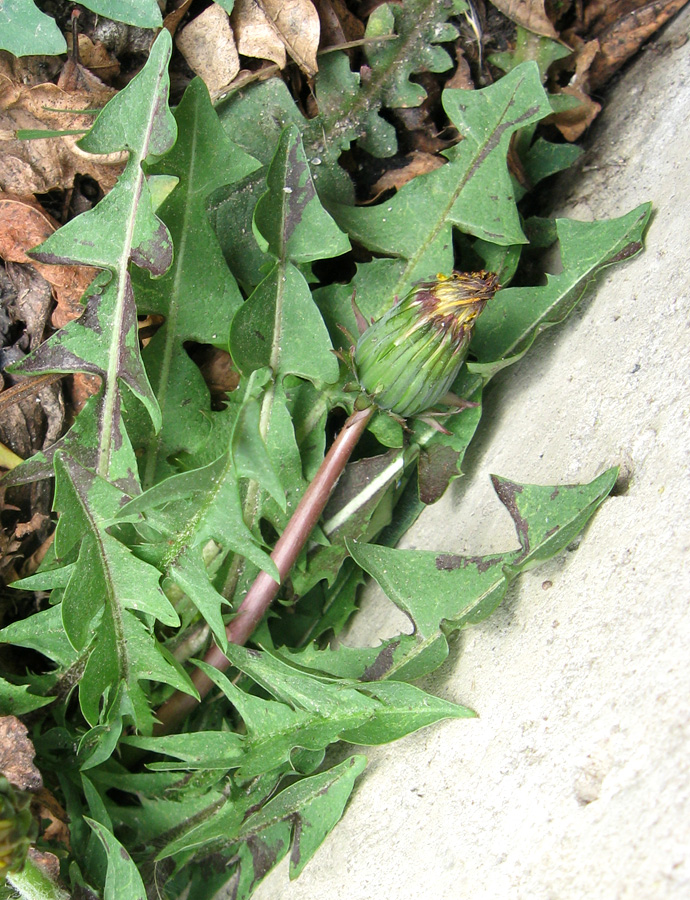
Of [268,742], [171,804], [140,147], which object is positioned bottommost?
[171,804]

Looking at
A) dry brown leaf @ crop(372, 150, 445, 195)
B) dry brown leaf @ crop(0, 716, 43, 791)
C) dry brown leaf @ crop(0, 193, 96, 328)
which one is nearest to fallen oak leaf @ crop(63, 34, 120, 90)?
dry brown leaf @ crop(0, 193, 96, 328)

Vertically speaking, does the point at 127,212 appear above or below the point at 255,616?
above

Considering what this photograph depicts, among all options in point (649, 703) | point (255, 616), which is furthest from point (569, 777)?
point (255, 616)

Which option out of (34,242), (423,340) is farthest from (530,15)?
(34,242)

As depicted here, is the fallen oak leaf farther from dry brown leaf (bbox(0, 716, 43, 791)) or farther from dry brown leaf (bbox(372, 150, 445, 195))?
dry brown leaf (bbox(0, 716, 43, 791))

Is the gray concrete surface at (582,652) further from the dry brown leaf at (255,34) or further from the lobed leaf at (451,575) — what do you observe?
the dry brown leaf at (255,34)

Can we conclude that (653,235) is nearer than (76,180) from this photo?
Yes

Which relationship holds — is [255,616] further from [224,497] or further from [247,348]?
[247,348]

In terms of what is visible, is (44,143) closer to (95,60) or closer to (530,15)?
(95,60)
